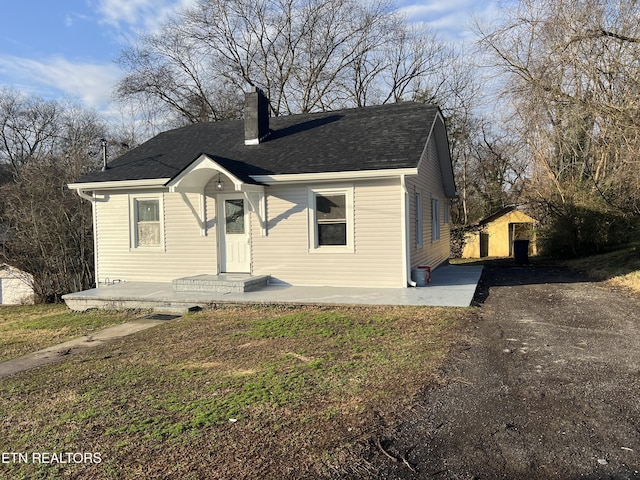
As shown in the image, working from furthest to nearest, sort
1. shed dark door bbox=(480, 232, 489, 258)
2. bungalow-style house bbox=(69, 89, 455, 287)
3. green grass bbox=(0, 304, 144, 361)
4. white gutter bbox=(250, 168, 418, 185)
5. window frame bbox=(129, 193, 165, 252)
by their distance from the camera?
shed dark door bbox=(480, 232, 489, 258)
window frame bbox=(129, 193, 165, 252)
bungalow-style house bbox=(69, 89, 455, 287)
white gutter bbox=(250, 168, 418, 185)
green grass bbox=(0, 304, 144, 361)

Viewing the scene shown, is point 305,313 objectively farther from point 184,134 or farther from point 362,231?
point 184,134

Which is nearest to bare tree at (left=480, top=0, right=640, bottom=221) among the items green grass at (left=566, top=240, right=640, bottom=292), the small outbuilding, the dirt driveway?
green grass at (left=566, top=240, right=640, bottom=292)

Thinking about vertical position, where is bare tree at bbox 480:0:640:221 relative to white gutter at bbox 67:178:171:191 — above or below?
above

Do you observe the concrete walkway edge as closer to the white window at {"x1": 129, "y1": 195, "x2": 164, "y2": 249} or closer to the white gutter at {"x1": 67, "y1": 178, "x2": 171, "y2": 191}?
the white window at {"x1": 129, "y1": 195, "x2": 164, "y2": 249}

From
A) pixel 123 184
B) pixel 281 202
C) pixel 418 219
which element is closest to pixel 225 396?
pixel 281 202

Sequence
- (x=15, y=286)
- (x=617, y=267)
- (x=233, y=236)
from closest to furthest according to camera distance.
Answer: (x=233, y=236), (x=617, y=267), (x=15, y=286)

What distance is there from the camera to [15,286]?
15.9 meters

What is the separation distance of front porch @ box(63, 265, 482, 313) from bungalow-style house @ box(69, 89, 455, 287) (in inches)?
25.3

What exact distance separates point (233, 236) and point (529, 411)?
8698 mm

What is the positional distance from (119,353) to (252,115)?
8208 mm

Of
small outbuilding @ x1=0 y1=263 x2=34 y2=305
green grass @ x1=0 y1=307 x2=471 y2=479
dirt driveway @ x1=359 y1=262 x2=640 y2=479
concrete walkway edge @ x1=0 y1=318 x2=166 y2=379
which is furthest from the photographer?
small outbuilding @ x1=0 y1=263 x2=34 y2=305

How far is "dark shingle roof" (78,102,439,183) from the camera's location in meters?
10.3

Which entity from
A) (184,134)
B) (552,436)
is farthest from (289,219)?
(552,436)

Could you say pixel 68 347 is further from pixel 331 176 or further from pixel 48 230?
pixel 48 230
